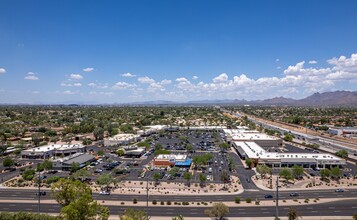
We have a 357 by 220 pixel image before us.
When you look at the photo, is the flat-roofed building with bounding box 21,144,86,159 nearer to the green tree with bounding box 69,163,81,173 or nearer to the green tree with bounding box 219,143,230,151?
the green tree with bounding box 69,163,81,173

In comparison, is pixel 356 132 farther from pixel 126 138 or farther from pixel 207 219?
pixel 207 219

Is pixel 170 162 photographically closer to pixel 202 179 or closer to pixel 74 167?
pixel 202 179

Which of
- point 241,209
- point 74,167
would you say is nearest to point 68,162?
point 74,167

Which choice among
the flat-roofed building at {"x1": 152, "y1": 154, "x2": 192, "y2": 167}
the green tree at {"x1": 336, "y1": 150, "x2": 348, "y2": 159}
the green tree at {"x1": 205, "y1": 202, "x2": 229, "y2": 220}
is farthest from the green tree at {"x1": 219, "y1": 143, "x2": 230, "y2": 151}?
the green tree at {"x1": 205, "y1": 202, "x2": 229, "y2": 220}

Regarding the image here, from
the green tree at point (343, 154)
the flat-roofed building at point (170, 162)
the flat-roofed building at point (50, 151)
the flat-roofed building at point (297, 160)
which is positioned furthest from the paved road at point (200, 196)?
the flat-roofed building at point (50, 151)

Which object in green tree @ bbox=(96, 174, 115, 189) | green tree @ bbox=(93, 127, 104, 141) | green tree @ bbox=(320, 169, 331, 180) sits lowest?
green tree @ bbox=(320, 169, 331, 180)

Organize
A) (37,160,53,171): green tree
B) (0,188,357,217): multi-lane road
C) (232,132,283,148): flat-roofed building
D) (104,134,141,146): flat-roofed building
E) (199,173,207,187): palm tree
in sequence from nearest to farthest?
(0,188,357,217): multi-lane road
(199,173,207,187): palm tree
(37,160,53,171): green tree
(232,132,283,148): flat-roofed building
(104,134,141,146): flat-roofed building

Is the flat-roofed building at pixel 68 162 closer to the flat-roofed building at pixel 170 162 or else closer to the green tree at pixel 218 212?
the flat-roofed building at pixel 170 162

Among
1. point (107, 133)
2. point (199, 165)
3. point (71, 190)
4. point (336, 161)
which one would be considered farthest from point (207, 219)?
point (107, 133)
